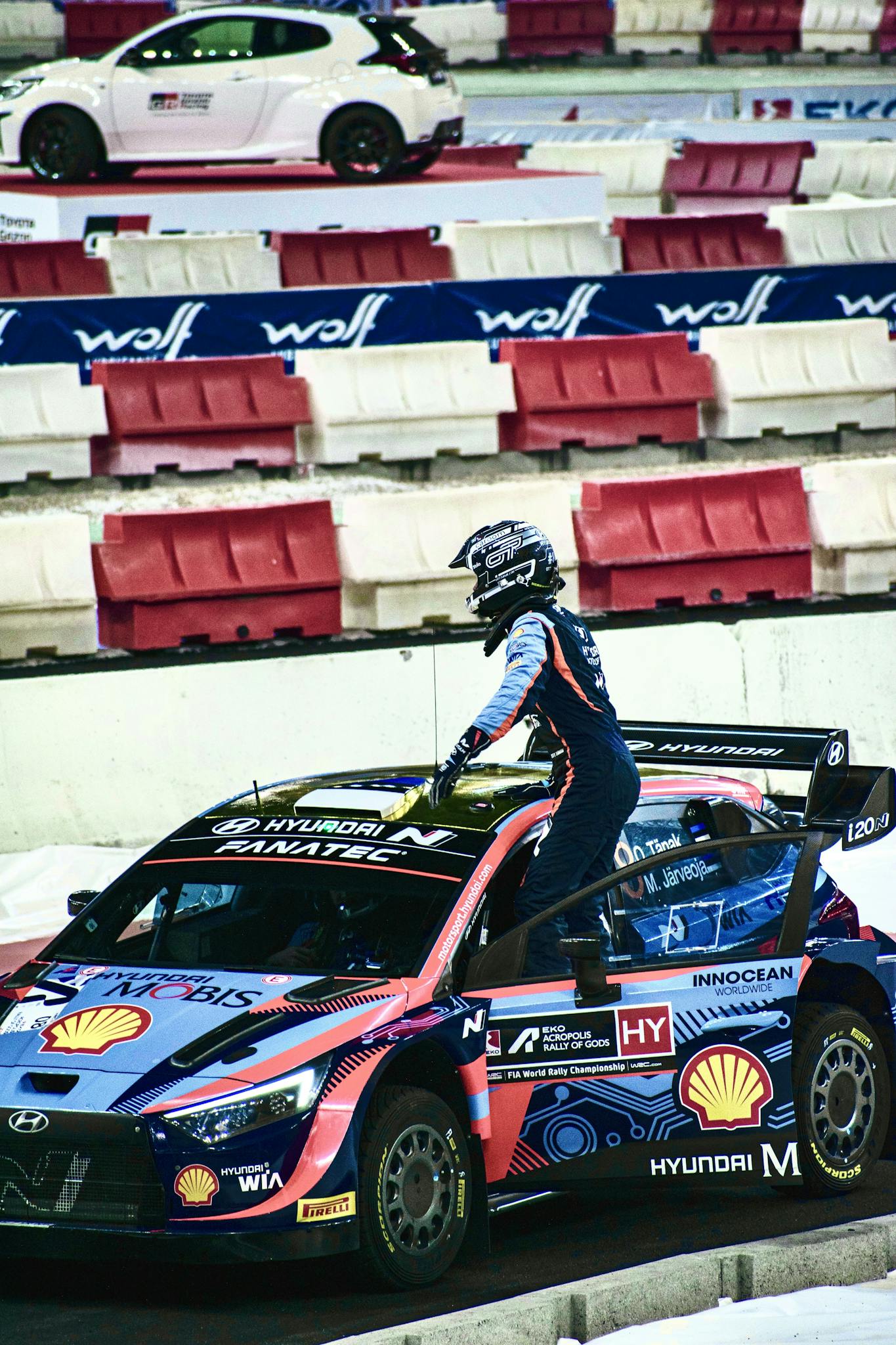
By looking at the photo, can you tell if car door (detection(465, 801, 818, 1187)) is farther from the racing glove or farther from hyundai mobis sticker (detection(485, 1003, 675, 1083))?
the racing glove

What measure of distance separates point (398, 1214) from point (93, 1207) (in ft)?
2.78

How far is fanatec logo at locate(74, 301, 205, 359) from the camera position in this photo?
15688 mm

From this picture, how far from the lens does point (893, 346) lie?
16.7m

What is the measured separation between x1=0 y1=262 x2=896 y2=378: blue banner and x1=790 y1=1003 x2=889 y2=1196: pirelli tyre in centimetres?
952

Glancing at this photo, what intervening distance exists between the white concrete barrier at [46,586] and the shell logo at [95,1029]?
6.74 m

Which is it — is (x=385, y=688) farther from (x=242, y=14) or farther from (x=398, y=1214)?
(x=242, y=14)

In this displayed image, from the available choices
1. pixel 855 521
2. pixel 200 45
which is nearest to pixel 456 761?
pixel 855 521

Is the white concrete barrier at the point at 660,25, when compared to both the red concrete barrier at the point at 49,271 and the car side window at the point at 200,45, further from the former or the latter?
the red concrete barrier at the point at 49,271

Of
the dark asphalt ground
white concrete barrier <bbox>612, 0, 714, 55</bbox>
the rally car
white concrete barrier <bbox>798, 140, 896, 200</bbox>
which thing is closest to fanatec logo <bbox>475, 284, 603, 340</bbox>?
white concrete barrier <bbox>798, 140, 896, 200</bbox>

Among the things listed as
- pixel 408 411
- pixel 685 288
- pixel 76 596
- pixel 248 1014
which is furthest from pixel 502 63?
pixel 248 1014

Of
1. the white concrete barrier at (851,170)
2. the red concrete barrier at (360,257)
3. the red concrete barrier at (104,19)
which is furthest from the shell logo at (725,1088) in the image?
the red concrete barrier at (104,19)

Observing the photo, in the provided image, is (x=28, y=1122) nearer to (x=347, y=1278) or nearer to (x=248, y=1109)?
(x=248, y=1109)

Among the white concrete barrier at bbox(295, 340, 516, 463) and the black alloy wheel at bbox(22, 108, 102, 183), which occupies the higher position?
the black alloy wheel at bbox(22, 108, 102, 183)

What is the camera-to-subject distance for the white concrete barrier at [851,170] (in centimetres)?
2430
